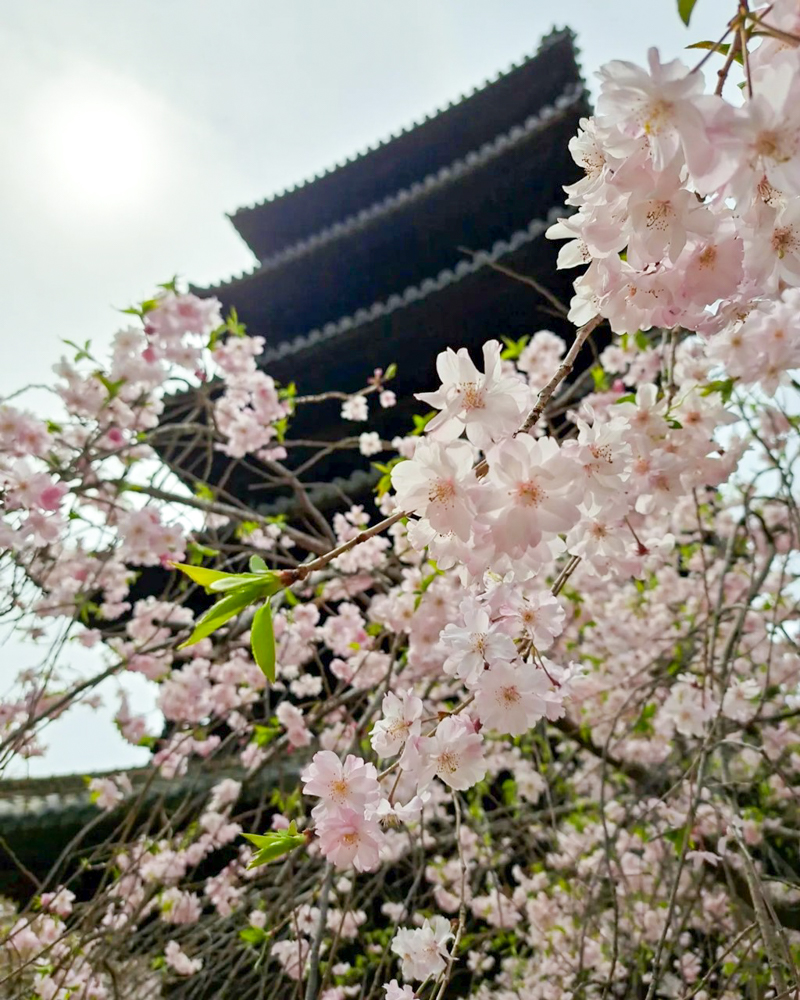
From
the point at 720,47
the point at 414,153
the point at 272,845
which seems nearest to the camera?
the point at 720,47

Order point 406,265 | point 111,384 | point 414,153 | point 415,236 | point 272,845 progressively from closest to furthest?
point 272,845 < point 111,384 < point 415,236 < point 406,265 < point 414,153

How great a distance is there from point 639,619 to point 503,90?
7946 millimetres

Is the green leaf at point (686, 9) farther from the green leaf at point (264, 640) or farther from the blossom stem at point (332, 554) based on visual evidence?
the green leaf at point (264, 640)

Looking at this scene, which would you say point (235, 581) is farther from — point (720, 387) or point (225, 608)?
point (720, 387)

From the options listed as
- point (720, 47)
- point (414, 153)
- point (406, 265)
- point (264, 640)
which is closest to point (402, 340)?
point (406, 265)

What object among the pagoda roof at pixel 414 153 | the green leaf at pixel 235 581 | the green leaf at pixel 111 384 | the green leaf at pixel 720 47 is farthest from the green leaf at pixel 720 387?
the pagoda roof at pixel 414 153

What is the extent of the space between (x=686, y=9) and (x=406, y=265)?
958cm

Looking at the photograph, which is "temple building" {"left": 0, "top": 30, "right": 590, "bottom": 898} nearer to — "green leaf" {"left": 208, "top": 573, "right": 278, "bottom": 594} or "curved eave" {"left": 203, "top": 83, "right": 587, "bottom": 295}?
"curved eave" {"left": 203, "top": 83, "right": 587, "bottom": 295}

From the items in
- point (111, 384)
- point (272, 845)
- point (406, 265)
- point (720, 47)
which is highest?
point (406, 265)

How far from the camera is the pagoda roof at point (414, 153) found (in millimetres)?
9398

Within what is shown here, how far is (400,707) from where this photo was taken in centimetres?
126

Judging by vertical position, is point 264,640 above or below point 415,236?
below

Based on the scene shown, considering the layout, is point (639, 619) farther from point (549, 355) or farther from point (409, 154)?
point (409, 154)

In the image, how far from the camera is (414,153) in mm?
10656
